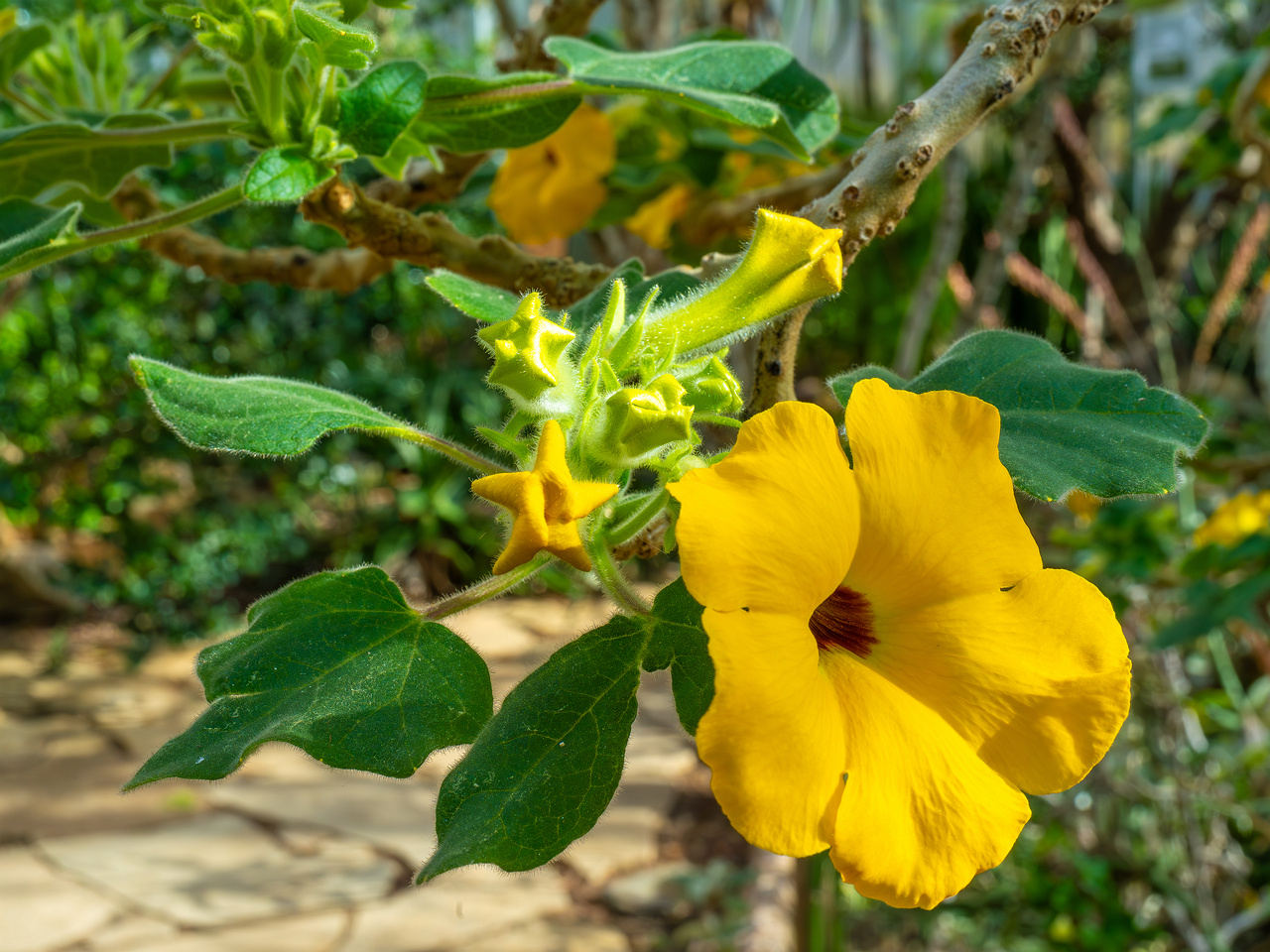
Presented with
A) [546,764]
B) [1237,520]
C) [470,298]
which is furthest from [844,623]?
[1237,520]

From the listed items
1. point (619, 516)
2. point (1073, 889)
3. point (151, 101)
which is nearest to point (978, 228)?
point (1073, 889)

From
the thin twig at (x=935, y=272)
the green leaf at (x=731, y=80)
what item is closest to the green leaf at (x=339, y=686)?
the green leaf at (x=731, y=80)

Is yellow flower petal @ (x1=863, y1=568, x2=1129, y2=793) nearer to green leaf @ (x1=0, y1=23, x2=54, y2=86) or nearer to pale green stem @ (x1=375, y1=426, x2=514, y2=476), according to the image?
pale green stem @ (x1=375, y1=426, x2=514, y2=476)

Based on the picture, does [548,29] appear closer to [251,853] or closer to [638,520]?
[638,520]

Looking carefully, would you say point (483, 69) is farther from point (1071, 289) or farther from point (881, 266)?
point (1071, 289)

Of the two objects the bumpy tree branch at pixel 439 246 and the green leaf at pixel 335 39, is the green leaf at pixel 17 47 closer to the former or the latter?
the bumpy tree branch at pixel 439 246

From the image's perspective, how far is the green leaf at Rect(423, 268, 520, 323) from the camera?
1.58 feet

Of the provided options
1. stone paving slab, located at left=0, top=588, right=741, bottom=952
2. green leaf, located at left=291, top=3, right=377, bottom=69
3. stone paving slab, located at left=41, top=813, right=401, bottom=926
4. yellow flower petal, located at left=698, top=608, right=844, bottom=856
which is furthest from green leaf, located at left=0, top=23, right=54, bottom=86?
stone paving slab, located at left=41, top=813, right=401, bottom=926

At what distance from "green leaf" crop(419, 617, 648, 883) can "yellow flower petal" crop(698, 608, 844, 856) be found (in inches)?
3.0

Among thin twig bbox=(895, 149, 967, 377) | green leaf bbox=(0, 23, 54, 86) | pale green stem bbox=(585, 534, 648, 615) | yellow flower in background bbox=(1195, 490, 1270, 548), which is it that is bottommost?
yellow flower in background bbox=(1195, 490, 1270, 548)

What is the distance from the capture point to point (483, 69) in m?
4.95

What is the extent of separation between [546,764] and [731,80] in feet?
1.49

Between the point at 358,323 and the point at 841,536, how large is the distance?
3988 mm

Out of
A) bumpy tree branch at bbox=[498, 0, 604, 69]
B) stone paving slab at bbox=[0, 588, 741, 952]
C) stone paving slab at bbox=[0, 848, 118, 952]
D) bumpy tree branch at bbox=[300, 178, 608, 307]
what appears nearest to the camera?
bumpy tree branch at bbox=[300, 178, 608, 307]
